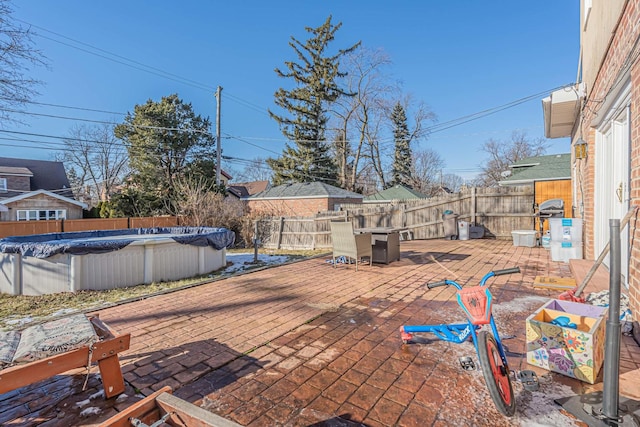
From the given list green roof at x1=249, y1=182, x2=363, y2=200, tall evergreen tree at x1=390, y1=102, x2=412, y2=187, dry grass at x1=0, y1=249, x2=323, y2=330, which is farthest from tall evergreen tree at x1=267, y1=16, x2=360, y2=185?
dry grass at x1=0, y1=249, x2=323, y2=330

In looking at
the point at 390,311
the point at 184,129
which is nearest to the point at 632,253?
the point at 390,311

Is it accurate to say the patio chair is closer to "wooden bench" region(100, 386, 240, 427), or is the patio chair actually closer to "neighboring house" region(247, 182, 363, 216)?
"wooden bench" region(100, 386, 240, 427)

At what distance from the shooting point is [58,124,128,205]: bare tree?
90.3ft

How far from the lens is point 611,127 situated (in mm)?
4082

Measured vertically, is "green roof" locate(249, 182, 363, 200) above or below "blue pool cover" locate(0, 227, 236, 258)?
above

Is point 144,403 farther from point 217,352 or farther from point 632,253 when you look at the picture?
point 632,253

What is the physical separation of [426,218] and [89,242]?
9.83m

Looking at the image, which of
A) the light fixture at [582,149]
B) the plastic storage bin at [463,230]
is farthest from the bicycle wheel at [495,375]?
the plastic storage bin at [463,230]

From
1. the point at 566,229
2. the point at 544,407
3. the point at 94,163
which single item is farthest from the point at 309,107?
the point at 544,407

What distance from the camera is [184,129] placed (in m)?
21.0

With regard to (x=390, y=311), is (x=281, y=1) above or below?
above

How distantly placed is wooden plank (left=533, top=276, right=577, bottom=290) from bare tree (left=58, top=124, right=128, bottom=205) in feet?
101

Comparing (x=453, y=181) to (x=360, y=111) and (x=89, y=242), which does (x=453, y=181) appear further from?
(x=89, y=242)

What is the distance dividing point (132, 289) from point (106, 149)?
91.1 ft
